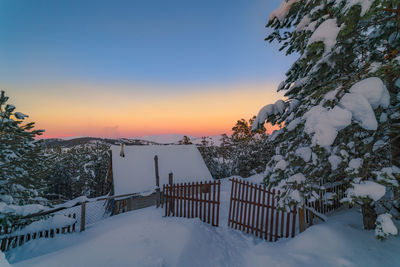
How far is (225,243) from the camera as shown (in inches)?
203

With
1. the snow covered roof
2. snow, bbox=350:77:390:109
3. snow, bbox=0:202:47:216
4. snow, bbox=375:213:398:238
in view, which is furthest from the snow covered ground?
the snow covered roof

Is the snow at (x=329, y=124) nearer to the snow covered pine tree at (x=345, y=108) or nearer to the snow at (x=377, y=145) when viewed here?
the snow covered pine tree at (x=345, y=108)

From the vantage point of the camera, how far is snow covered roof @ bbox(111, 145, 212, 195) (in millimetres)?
12789

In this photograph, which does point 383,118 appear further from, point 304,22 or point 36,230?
point 36,230

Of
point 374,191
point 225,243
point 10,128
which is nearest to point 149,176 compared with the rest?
point 10,128

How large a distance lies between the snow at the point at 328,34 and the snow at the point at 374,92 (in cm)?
59

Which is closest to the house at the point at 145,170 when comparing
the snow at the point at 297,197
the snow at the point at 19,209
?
the snow at the point at 19,209

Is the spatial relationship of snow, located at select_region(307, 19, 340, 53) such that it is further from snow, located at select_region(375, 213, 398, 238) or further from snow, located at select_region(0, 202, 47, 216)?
snow, located at select_region(0, 202, 47, 216)

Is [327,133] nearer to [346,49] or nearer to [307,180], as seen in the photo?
[307,180]

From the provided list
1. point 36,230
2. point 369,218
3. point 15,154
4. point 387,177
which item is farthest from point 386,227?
point 15,154

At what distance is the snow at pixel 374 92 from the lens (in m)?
1.75

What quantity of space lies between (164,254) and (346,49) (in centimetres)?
563

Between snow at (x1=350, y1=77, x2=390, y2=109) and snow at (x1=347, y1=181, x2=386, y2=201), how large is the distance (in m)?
0.99

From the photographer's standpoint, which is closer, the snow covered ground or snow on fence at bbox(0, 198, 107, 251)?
the snow covered ground
